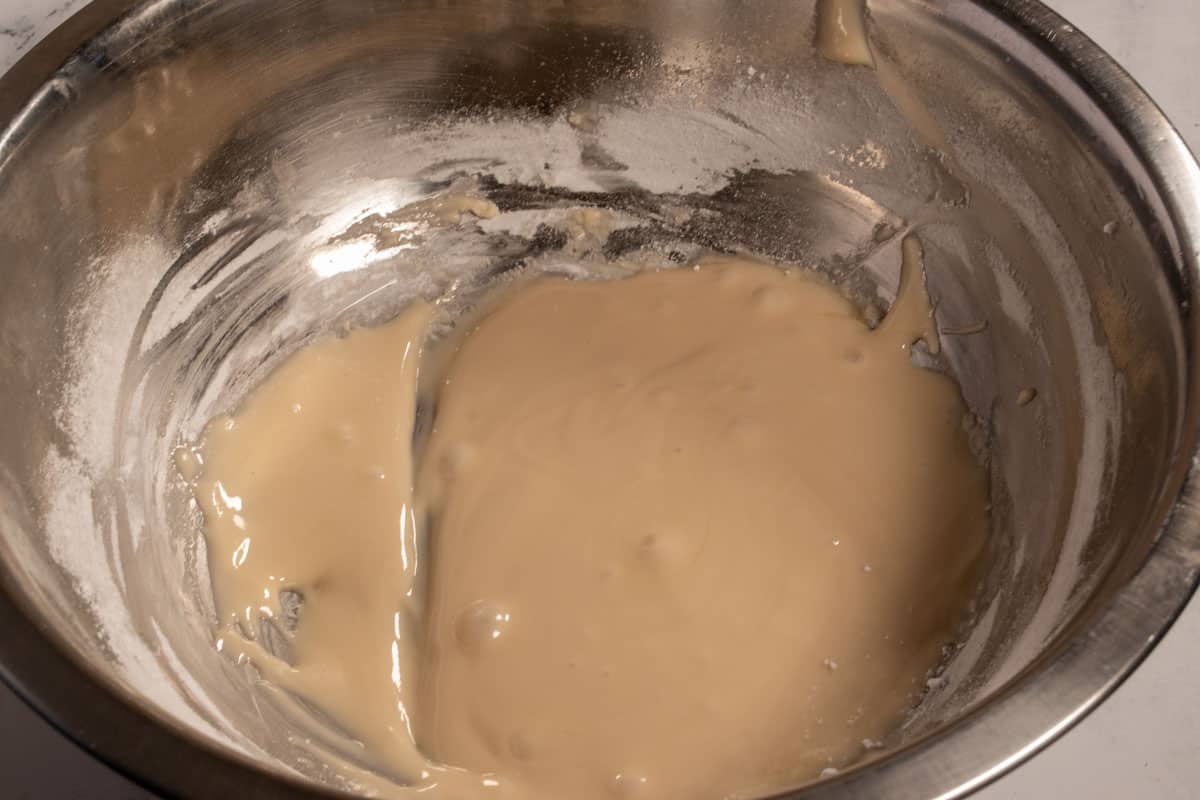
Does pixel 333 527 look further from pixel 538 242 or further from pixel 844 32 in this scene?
pixel 844 32

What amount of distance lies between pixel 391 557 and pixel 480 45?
70 cm

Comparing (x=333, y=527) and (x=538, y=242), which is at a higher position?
(x=538, y=242)

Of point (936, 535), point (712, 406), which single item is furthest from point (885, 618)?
point (712, 406)

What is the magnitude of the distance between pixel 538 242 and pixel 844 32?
1.72ft

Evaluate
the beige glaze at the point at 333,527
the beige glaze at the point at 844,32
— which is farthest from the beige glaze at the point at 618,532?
the beige glaze at the point at 844,32

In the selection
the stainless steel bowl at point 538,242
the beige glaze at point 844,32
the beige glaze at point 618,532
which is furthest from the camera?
the beige glaze at point 844,32

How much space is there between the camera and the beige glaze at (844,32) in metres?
1.40

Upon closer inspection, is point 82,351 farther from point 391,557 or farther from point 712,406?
point 712,406

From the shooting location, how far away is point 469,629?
1.20 meters

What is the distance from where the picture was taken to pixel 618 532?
4.16ft

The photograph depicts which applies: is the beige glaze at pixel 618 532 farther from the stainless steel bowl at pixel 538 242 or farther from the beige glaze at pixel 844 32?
the beige glaze at pixel 844 32

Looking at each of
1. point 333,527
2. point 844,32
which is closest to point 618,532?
point 333,527

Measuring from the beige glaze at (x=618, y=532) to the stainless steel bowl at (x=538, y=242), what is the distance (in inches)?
2.3

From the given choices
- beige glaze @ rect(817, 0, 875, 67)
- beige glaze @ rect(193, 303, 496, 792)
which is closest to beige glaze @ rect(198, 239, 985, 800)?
beige glaze @ rect(193, 303, 496, 792)
